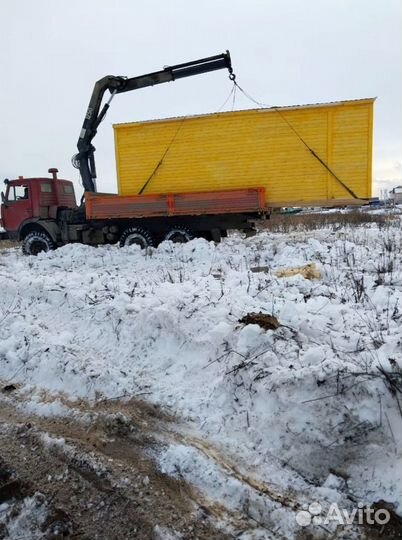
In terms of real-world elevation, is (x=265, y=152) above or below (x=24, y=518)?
above

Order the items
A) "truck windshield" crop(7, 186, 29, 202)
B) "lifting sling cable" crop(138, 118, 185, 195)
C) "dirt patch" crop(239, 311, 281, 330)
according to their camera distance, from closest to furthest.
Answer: "dirt patch" crop(239, 311, 281, 330)
"lifting sling cable" crop(138, 118, 185, 195)
"truck windshield" crop(7, 186, 29, 202)

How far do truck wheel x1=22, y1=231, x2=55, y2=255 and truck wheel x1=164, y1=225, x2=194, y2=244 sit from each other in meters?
3.91

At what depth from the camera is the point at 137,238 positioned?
13.1 meters

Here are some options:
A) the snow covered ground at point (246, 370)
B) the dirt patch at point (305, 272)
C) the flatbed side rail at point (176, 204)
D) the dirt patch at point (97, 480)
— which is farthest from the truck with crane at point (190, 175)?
the dirt patch at point (97, 480)

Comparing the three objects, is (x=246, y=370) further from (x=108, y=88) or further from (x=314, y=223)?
(x=314, y=223)

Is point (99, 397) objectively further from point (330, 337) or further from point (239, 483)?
point (330, 337)

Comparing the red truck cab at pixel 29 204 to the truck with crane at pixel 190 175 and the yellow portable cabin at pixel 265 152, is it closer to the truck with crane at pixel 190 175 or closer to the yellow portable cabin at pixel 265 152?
the truck with crane at pixel 190 175

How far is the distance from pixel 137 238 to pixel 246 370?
9789mm

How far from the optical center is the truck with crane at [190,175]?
489 inches

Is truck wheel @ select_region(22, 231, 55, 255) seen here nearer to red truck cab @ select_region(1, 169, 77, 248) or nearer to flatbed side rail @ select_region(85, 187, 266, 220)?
red truck cab @ select_region(1, 169, 77, 248)

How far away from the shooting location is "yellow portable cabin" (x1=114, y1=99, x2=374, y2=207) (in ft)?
40.4

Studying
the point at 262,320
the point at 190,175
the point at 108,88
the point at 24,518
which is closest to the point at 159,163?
the point at 190,175

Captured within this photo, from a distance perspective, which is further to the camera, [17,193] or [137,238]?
[17,193]

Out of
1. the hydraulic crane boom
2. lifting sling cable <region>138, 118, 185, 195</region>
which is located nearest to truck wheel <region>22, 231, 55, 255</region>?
the hydraulic crane boom
